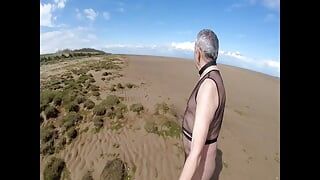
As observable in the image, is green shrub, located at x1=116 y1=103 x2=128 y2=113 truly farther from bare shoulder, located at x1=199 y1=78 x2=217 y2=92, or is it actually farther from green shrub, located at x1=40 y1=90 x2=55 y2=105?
bare shoulder, located at x1=199 y1=78 x2=217 y2=92

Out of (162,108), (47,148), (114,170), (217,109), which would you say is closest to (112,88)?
(162,108)

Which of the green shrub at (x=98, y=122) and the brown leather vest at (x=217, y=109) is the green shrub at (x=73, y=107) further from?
the brown leather vest at (x=217, y=109)

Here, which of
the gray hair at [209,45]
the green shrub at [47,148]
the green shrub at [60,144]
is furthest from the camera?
the green shrub at [60,144]

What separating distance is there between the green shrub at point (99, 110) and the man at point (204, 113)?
727cm

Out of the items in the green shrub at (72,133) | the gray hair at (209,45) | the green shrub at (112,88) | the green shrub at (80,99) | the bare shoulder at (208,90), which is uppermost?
the gray hair at (209,45)

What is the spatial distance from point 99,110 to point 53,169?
2.64m

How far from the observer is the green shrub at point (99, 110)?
906 cm

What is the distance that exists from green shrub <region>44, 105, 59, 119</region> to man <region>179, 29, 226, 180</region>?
720cm

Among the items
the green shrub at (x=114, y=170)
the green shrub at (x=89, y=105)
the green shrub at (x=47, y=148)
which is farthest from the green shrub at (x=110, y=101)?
the green shrub at (x=114, y=170)

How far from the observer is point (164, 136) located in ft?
26.6

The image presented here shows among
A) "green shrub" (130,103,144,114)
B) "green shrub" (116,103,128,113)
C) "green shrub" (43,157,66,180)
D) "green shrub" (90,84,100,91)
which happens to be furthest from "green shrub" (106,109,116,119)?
"green shrub" (43,157,66,180)

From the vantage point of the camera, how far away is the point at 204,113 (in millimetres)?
1816
